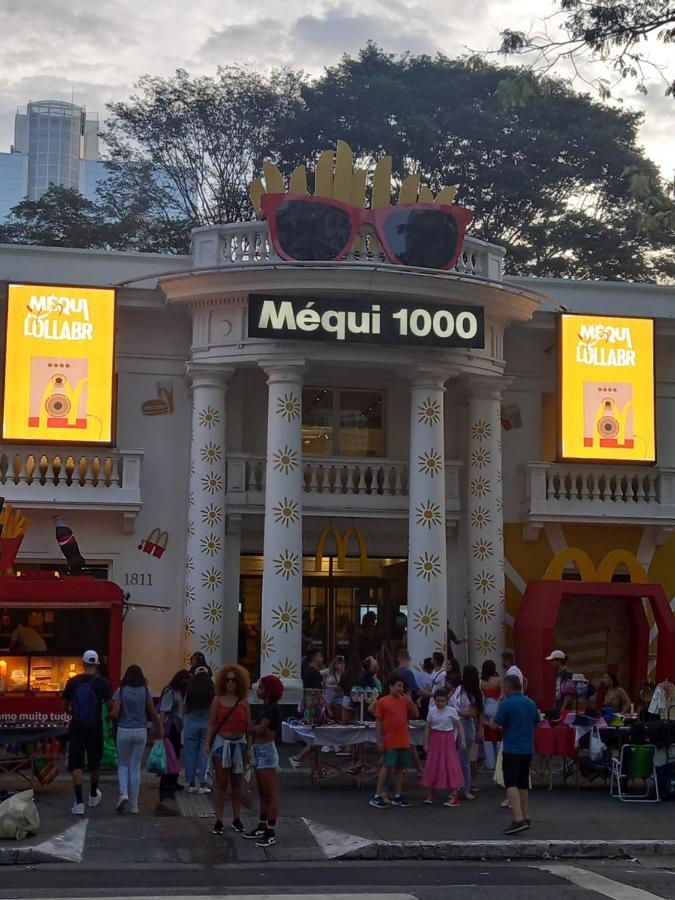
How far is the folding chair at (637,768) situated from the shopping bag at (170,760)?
5.72 meters

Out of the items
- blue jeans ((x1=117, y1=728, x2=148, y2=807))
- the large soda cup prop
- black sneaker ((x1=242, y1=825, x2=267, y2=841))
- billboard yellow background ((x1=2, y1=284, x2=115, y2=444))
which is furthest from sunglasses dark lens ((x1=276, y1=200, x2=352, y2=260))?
black sneaker ((x1=242, y1=825, x2=267, y2=841))

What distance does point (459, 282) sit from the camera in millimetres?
22984

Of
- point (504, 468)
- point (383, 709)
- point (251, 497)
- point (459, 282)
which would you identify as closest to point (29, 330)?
point (251, 497)

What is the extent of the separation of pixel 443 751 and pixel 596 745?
2.70 metres

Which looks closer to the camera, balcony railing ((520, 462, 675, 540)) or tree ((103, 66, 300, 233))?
balcony railing ((520, 462, 675, 540))

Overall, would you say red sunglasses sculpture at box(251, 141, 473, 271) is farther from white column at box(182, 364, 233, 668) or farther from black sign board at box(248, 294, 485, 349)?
white column at box(182, 364, 233, 668)

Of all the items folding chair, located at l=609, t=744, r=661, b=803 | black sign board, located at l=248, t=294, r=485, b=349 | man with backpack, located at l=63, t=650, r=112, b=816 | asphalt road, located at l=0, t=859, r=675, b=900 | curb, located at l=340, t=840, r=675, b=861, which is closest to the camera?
asphalt road, located at l=0, t=859, r=675, b=900

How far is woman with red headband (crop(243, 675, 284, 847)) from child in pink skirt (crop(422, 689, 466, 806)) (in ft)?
10.1

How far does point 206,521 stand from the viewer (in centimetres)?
2305

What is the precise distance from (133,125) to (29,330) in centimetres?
2646

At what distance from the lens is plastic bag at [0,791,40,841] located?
12.8 metres

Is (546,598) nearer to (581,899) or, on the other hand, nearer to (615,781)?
(615,781)

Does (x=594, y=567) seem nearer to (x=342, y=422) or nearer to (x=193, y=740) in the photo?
(x=342, y=422)

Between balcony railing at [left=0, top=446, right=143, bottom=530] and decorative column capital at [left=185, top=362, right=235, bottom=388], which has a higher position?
decorative column capital at [left=185, top=362, right=235, bottom=388]
